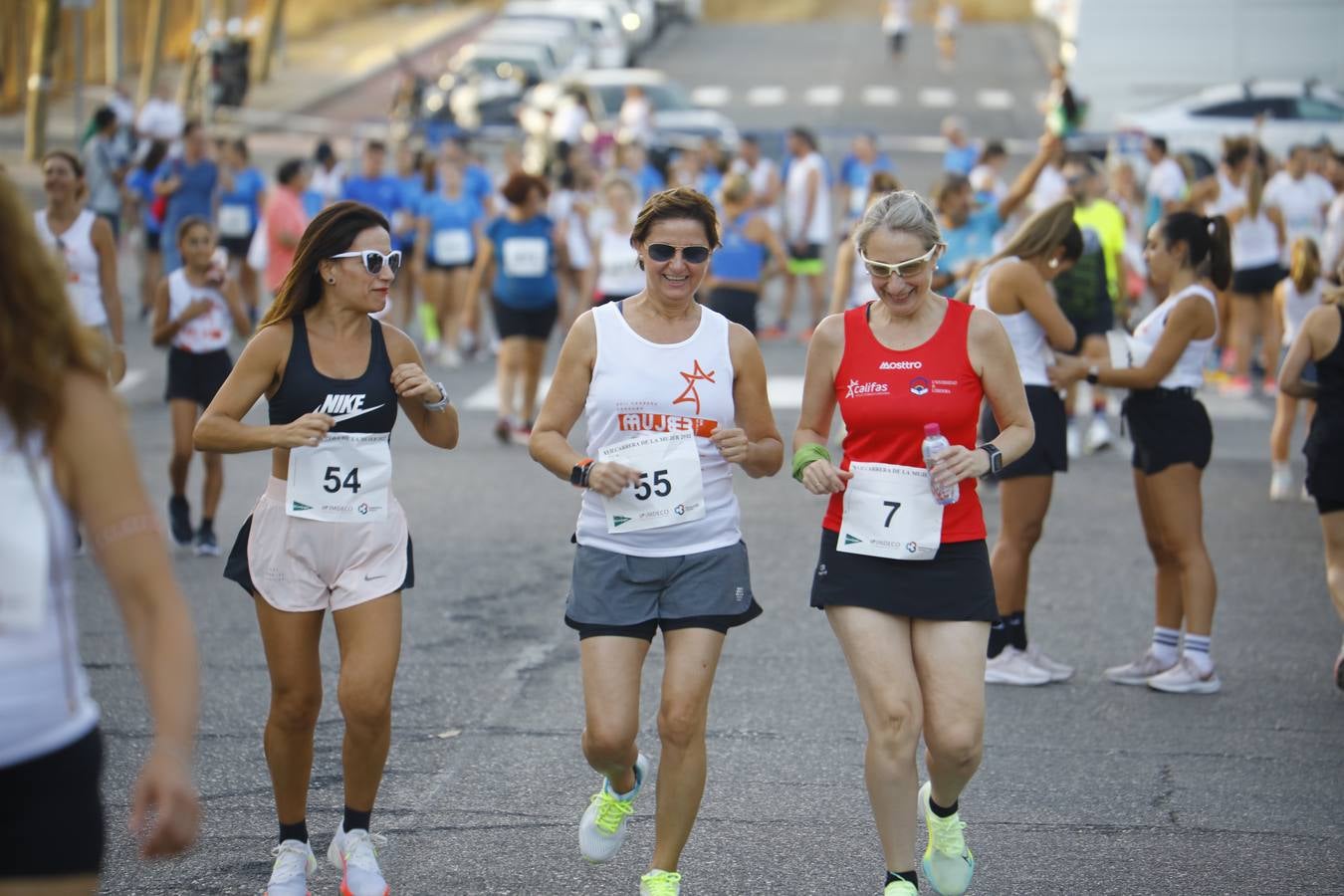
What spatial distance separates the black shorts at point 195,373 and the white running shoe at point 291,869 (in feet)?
17.3

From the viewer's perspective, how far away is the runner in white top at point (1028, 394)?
24.6ft

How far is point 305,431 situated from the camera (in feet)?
16.3

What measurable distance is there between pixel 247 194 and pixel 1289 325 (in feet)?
34.2

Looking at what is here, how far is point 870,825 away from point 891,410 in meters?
1.49

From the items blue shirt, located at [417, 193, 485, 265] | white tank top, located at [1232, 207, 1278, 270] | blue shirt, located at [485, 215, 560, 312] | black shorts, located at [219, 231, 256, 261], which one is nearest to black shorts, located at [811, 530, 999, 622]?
blue shirt, located at [485, 215, 560, 312]

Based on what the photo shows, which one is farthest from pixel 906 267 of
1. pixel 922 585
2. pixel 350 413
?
pixel 350 413

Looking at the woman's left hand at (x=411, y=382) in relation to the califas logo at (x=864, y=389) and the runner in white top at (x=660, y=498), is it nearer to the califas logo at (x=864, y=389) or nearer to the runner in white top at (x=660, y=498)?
the runner in white top at (x=660, y=498)

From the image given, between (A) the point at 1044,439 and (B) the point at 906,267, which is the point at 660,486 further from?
(A) the point at 1044,439

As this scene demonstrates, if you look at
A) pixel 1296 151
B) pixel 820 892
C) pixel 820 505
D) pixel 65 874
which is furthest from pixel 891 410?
pixel 1296 151

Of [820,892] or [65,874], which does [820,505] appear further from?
[65,874]

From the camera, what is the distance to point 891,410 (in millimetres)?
5172

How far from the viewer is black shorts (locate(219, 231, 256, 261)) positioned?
60.5 ft

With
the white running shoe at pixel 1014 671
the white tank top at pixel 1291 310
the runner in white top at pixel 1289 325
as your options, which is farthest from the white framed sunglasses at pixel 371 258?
the white tank top at pixel 1291 310

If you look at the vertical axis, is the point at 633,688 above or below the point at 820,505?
above
